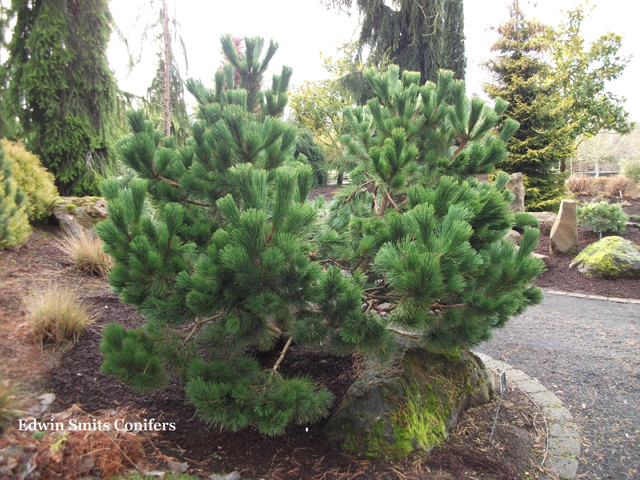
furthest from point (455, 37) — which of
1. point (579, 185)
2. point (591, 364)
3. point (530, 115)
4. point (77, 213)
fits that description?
point (77, 213)

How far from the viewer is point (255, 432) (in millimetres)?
2322

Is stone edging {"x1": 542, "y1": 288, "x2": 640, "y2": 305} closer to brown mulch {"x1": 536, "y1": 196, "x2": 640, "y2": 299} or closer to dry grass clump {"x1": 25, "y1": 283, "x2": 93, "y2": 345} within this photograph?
brown mulch {"x1": 536, "y1": 196, "x2": 640, "y2": 299}

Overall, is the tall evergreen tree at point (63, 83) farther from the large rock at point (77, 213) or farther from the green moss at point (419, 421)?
the green moss at point (419, 421)

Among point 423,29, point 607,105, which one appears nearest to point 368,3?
point 423,29

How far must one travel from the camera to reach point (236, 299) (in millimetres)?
1796

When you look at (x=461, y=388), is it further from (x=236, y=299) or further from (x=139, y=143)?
(x=139, y=143)

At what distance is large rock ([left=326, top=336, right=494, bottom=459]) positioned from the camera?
218cm

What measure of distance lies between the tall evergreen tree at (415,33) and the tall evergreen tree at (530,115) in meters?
1.25

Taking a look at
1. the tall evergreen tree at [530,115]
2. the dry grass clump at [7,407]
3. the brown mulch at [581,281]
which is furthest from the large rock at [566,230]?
the dry grass clump at [7,407]

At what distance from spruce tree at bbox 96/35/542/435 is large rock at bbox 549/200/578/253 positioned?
645 cm

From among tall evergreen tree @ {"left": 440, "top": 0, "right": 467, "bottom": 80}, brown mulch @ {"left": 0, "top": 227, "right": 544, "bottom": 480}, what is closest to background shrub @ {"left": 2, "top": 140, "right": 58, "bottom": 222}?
brown mulch @ {"left": 0, "top": 227, "right": 544, "bottom": 480}

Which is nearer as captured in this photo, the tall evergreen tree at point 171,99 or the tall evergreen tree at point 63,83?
the tall evergreen tree at point 63,83

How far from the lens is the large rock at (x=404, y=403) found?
2176 millimetres

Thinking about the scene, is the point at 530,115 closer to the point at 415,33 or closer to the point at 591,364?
the point at 415,33
